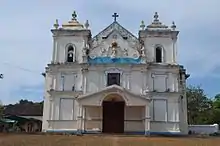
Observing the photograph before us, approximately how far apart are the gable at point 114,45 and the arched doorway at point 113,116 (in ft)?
12.1

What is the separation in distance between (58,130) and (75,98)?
3.01m

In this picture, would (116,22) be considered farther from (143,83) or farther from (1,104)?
(1,104)

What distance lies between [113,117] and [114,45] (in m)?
6.36

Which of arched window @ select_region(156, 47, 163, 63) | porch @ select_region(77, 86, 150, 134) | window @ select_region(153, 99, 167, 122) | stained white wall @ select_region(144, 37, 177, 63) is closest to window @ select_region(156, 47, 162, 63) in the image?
arched window @ select_region(156, 47, 163, 63)

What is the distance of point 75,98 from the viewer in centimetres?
2969

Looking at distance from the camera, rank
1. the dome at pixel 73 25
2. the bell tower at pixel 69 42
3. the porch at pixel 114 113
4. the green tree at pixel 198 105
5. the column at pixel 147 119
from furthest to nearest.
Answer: the green tree at pixel 198 105 < the dome at pixel 73 25 < the bell tower at pixel 69 42 < the porch at pixel 114 113 < the column at pixel 147 119

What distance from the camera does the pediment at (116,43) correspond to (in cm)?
3141

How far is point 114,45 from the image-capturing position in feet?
103

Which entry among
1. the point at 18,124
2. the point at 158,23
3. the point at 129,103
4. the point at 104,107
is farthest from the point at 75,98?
the point at 18,124

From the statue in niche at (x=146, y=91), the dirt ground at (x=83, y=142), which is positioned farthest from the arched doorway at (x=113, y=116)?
the dirt ground at (x=83, y=142)

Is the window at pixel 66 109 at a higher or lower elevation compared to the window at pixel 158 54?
lower

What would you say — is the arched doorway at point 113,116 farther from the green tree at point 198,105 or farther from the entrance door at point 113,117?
the green tree at point 198,105

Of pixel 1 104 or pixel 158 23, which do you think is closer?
pixel 158 23

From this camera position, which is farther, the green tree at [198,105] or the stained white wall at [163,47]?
the green tree at [198,105]
